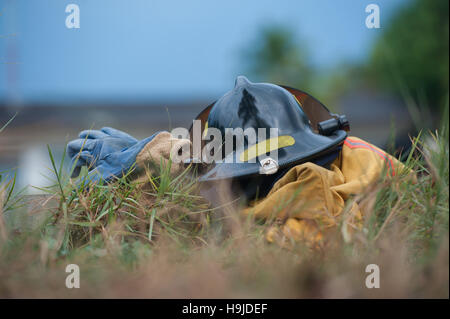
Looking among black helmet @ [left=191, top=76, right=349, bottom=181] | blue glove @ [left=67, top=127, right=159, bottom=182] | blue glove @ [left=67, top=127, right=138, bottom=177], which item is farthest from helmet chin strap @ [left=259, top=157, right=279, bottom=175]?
blue glove @ [left=67, top=127, right=138, bottom=177]

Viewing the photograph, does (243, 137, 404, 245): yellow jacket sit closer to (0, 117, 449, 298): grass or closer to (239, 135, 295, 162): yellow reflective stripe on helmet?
(0, 117, 449, 298): grass

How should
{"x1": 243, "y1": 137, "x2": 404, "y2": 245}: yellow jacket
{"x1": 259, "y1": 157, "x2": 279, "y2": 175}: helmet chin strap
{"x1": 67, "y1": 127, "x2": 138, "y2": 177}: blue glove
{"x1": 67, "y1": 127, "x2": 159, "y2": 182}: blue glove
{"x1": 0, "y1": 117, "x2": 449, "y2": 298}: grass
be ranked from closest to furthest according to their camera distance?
1. {"x1": 0, "y1": 117, "x2": 449, "y2": 298}: grass
2. {"x1": 243, "y1": 137, "x2": 404, "y2": 245}: yellow jacket
3. {"x1": 259, "y1": 157, "x2": 279, "y2": 175}: helmet chin strap
4. {"x1": 67, "y1": 127, "x2": 159, "y2": 182}: blue glove
5. {"x1": 67, "y1": 127, "x2": 138, "y2": 177}: blue glove

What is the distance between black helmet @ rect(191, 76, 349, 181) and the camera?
1.66 meters

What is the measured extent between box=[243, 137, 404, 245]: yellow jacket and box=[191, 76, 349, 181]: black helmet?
123 mm

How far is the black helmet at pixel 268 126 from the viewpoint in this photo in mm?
1659

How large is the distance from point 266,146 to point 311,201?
352mm

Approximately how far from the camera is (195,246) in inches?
61.6

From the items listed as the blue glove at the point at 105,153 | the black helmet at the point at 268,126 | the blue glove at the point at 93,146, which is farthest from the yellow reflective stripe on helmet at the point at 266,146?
the blue glove at the point at 93,146

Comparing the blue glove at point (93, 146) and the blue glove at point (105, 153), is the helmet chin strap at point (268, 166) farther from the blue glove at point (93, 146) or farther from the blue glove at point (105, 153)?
the blue glove at point (93, 146)

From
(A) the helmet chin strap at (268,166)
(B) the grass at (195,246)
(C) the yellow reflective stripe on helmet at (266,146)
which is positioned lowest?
(B) the grass at (195,246)

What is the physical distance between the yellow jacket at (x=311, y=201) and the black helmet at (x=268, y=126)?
12 cm

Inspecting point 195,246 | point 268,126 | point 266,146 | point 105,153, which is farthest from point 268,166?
point 105,153

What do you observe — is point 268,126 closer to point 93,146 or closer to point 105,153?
point 105,153

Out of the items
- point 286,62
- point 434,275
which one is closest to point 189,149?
point 434,275
